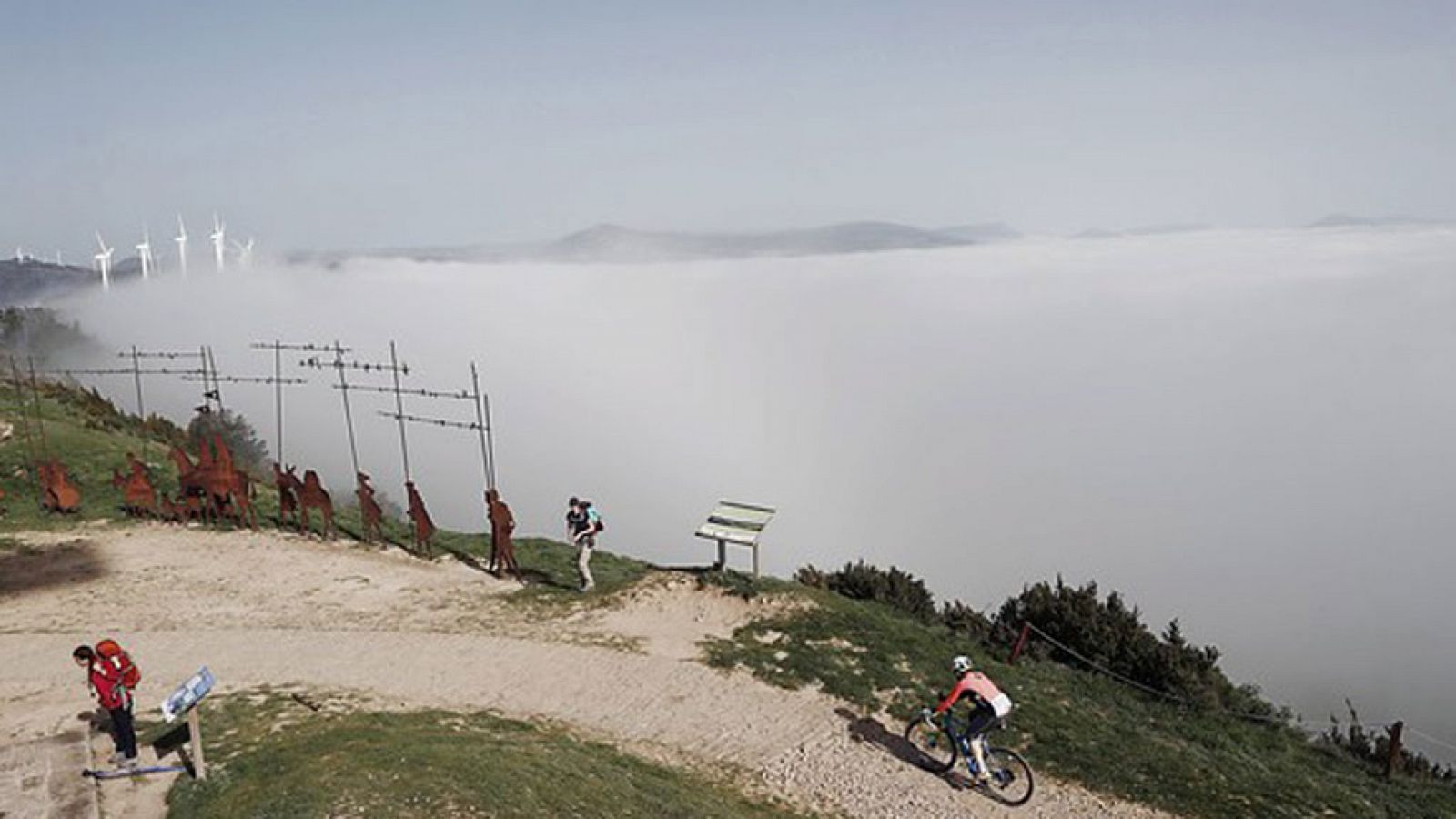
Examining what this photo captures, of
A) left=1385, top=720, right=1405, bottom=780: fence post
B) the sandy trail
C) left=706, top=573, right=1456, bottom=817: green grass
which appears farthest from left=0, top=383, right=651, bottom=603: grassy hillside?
left=1385, top=720, right=1405, bottom=780: fence post

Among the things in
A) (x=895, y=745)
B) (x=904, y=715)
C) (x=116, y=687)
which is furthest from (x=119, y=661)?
(x=904, y=715)

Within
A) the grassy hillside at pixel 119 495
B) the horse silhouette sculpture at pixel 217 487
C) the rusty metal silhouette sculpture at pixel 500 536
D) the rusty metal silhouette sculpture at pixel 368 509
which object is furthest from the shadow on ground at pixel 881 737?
the horse silhouette sculpture at pixel 217 487

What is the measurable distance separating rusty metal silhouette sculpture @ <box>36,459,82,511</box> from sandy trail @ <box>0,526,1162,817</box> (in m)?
2.64

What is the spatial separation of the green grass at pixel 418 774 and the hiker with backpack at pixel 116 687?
100 cm

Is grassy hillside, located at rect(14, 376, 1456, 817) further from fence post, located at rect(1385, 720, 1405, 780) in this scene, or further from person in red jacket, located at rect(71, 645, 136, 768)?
person in red jacket, located at rect(71, 645, 136, 768)

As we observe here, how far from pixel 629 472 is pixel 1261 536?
8763 centimetres

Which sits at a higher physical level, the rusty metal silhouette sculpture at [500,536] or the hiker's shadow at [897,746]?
the rusty metal silhouette sculpture at [500,536]

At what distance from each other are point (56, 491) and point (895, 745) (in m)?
23.8

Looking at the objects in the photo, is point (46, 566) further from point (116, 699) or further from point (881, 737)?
point (881, 737)

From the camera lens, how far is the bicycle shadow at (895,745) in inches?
535

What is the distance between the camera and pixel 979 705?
13.1 meters

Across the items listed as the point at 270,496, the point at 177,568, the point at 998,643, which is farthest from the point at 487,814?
the point at 270,496

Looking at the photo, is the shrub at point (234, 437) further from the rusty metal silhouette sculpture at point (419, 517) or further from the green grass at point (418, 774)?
the green grass at point (418, 774)

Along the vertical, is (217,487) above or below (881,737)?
above
